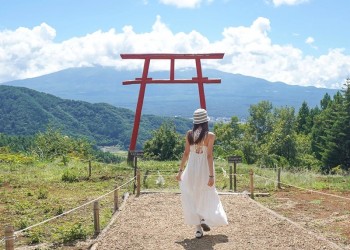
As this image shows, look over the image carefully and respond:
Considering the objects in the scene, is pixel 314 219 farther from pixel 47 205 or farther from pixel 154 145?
pixel 154 145

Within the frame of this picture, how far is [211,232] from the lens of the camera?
7664 mm

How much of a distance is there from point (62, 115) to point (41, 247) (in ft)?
365

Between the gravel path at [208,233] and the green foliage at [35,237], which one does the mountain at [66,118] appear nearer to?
the gravel path at [208,233]

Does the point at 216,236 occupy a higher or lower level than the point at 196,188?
lower

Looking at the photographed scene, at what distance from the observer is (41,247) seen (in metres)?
7.23

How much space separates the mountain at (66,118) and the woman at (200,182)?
91.8 meters

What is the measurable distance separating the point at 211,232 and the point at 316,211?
3.72m

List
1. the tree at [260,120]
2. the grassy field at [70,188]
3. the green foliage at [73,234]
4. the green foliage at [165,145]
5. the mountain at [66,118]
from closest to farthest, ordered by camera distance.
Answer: the green foliage at [73,234]
the grassy field at [70,188]
the green foliage at [165,145]
the tree at [260,120]
the mountain at [66,118]

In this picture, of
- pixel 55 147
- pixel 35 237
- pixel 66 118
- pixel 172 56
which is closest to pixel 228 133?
pixel 55 147

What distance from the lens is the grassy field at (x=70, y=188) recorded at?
27.7 ft

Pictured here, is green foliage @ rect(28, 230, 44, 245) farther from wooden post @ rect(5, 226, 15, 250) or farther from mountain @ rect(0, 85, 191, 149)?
mountain @ rect(0, 85, 191, 149)

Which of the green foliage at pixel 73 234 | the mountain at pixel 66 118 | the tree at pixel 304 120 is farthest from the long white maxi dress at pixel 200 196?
the mountain at pixel 66 118

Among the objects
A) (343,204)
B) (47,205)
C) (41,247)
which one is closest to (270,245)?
(41,247)

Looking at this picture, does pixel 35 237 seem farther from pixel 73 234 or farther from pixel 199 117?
pixel 199 117
